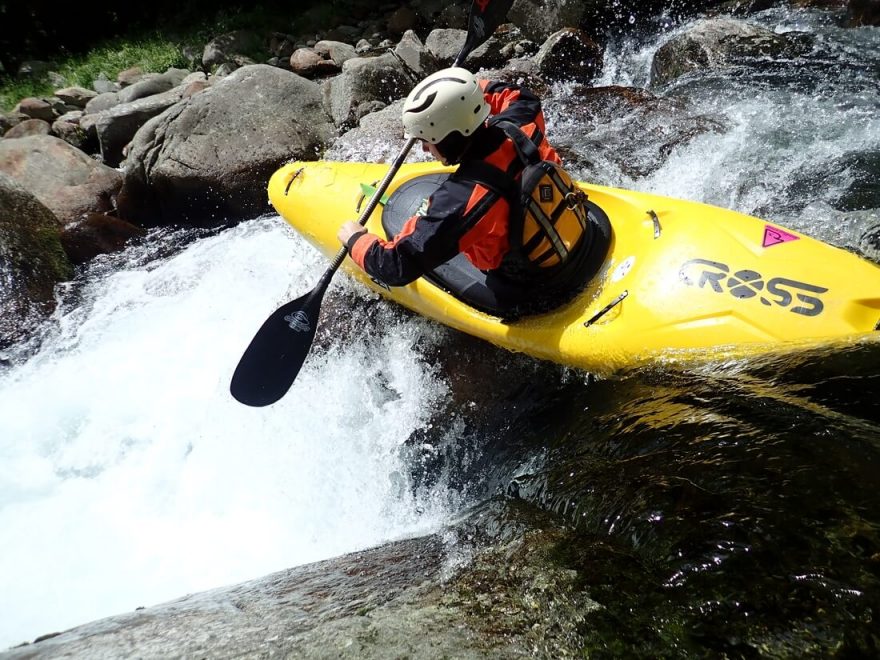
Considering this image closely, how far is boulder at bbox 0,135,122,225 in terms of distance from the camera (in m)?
5.23

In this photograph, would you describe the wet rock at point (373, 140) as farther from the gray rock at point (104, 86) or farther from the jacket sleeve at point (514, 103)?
the gray rock at point (104, 86)

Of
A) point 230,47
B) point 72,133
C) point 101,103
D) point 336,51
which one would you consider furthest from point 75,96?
point 336,51

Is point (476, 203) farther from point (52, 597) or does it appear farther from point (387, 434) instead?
point (52, 597)

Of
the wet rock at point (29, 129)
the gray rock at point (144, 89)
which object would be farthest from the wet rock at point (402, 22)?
the wet rock at point (29, 129)

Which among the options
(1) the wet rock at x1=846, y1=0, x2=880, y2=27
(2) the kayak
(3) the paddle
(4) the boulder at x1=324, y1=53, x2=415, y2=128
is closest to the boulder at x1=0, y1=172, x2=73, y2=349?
(3) the paddle

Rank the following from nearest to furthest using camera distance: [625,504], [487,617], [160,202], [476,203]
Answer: [487,617] < [625,504] < [476,203] < [160,202]

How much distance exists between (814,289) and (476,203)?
130cm

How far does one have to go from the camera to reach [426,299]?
3.02 m

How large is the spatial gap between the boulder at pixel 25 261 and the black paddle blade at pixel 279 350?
7.94 ft

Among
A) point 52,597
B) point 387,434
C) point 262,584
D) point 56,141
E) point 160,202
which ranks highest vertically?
point 56,141

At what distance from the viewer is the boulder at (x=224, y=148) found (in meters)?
5.08

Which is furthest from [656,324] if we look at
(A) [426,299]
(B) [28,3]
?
(B) [28,3]

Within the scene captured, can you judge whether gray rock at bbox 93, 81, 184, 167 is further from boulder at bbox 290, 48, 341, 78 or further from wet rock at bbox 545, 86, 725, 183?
wet rock at bbox 545, 86, 725, 183

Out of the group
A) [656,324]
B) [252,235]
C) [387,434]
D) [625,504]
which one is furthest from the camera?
[252,235]
